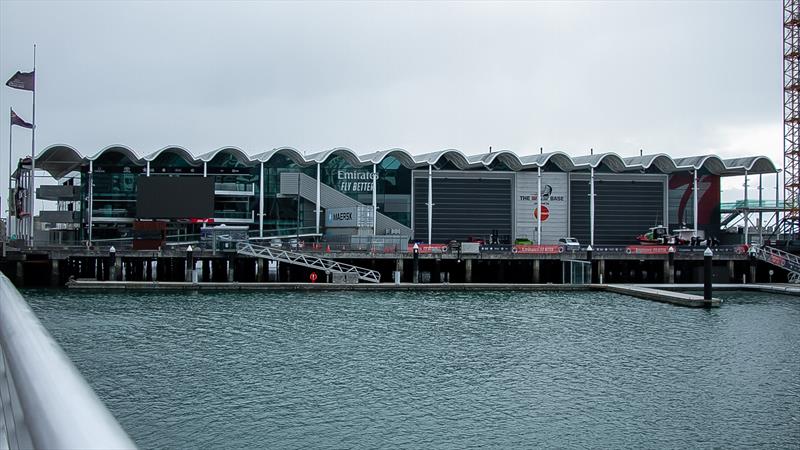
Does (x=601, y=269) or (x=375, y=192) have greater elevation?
(x=375, y=192)

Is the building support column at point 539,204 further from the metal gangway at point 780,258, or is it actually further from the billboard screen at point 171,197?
the billboard screen at point 171,197

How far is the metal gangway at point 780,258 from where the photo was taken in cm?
5415

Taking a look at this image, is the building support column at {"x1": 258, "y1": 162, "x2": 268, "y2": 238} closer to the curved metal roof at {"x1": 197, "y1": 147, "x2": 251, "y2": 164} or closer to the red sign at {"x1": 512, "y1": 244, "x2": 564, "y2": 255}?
the curved metal roof at {"x1": 197, "y1": 147, "x2": 251, "y2": 164}

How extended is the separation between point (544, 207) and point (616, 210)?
21.3 feet

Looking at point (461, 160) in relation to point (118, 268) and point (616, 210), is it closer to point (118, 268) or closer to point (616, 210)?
point (616, 210)

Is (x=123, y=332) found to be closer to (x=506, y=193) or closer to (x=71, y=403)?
(x=71, y=403)

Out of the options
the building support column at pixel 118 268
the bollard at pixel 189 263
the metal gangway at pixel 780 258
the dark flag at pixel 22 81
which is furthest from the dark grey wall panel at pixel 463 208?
the dark flag at pixel 22 81

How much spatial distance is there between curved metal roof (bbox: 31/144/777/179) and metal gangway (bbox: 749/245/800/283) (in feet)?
41.8

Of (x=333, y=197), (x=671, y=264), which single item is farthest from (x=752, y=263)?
(x=333, y=197)

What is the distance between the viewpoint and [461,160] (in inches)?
2562

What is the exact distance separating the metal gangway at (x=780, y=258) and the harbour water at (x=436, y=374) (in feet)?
65.6

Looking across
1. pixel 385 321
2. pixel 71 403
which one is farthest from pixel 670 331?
pixel 71 403

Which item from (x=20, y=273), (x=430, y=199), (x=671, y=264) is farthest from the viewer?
(x=430, y=199)

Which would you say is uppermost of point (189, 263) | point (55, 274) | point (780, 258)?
point (780, 258)
